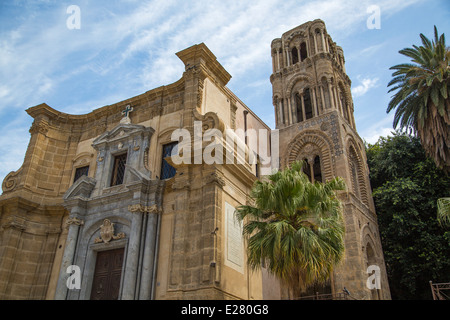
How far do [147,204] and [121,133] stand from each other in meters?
4.50

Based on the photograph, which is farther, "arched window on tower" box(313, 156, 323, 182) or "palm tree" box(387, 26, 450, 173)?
"arched window on tower" box(313, 156, 323, 182)

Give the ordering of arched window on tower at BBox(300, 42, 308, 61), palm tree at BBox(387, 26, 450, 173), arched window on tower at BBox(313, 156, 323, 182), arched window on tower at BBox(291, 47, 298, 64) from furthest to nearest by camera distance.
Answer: arched window on tower at BBox(291, 47, 298, 64), arched window on tower at BBox(300, 42, 308, 61), arched window on tower at BBox(313, 156, 323, 182), palm tree at BBox(387, 26, 450, 173)

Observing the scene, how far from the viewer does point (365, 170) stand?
2855 cm

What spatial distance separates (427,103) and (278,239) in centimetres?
1693

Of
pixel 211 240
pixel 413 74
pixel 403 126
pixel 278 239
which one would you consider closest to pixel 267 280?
pixel 211 240

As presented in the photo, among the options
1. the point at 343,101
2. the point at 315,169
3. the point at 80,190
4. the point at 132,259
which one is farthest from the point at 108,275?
the point at 343,101

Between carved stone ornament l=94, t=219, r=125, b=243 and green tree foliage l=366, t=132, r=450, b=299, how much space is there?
17.0 metres

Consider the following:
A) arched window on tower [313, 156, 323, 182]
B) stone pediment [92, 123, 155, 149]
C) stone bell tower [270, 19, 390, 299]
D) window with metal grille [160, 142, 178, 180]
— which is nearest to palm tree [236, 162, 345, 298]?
window with metal grille [160, 142, 178, 180]

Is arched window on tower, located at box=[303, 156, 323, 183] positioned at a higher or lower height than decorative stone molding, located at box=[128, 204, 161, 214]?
higher

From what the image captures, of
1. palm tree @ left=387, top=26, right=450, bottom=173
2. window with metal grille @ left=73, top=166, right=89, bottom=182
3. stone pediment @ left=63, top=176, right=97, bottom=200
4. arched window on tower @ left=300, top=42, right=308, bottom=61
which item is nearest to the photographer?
stone pediment @ left=63, top=176, right=97, bottom=200

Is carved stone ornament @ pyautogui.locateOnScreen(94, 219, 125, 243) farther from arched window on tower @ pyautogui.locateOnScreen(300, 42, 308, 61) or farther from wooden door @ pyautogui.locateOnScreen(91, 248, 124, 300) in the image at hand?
arched window on tower @ pyautogui.locateOnScreen(300, 42, 308, 61)

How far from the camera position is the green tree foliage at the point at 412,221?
74.3 ft

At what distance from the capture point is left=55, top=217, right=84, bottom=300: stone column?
14.9m
